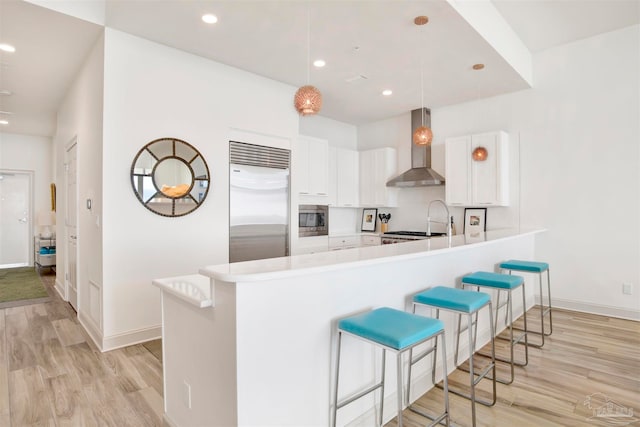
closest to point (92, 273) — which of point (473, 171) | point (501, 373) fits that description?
point (501, 373)

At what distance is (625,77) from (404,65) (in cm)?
256

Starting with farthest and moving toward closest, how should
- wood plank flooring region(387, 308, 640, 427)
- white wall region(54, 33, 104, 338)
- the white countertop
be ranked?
1. white wall region(54, 33, 104, 338)
2. wood plank flooring region(387, 308, 640, 427)
3. the white countertop

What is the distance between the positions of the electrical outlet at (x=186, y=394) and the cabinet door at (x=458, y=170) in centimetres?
437

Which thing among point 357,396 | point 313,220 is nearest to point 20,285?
point 313,220

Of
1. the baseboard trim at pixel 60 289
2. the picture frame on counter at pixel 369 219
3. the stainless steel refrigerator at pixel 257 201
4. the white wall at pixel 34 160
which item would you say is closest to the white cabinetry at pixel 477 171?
the picture frame on counter at pixel 369 219

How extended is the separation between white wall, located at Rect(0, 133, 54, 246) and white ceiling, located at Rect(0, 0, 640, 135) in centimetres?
302

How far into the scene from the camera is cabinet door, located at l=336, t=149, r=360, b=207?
603 cm

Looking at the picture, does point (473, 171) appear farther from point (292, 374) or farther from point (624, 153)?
point (292, 374)

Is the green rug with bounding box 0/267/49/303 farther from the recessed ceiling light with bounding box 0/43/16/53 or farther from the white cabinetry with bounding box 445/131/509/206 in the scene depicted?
the white cabinetry with bounding box 445/131/509/206

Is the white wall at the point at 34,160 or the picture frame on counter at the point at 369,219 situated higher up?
the white wall at the point at 34,160

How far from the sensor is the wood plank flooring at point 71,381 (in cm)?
213

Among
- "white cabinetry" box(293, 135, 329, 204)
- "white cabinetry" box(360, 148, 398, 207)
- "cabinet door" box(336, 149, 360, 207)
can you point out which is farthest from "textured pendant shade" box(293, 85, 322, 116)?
"white cabinetry" box(360, 148, 398, 207)

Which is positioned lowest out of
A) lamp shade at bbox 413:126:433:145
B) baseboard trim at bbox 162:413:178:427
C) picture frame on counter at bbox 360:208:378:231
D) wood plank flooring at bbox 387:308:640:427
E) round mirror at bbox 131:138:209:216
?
wood plank flooring at bbox 387:308:640:427

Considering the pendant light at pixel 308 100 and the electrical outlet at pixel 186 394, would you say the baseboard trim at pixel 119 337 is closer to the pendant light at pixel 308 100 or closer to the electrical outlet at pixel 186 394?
the electrical outlet at pixel 186 394
